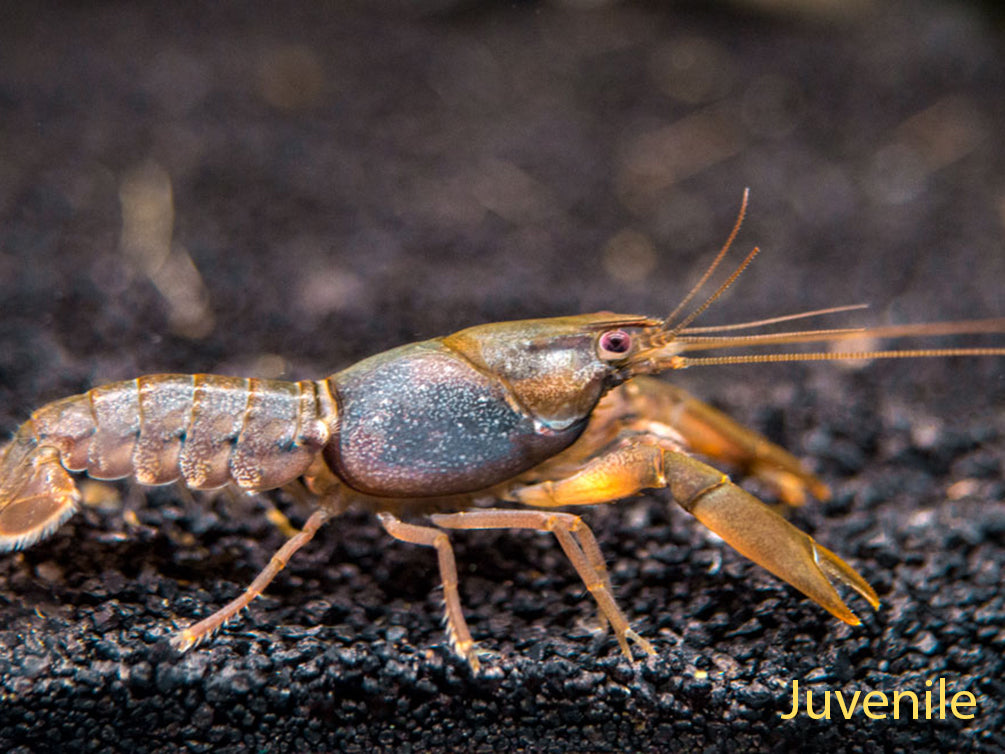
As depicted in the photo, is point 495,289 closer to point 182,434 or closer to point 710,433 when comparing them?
point 710,433

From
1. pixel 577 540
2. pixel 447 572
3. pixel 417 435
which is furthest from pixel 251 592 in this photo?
pixel 577 540

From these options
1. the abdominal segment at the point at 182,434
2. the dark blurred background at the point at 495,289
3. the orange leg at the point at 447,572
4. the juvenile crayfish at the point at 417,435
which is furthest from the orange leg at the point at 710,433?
the abdominal segment at the point at 182,434

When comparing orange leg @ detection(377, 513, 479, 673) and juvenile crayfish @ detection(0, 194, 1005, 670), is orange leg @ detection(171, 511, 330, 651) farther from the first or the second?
orange leg @ detection(377, 513, 479, 673)

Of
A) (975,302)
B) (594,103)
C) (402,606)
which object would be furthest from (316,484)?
(594,103)

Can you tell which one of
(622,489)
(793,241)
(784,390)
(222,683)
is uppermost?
(793,241)

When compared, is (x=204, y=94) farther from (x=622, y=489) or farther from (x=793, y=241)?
(x=622, y=489)

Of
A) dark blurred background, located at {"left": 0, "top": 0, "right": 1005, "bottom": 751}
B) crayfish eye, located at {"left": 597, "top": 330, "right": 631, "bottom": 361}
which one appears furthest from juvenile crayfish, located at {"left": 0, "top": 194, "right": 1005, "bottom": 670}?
dark blurred background, located at {"left": 0, "top": 0, "right": 1005, "bottom": 751}

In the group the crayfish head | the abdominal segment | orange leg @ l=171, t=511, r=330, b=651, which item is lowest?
orange leg @ l=171, t=511, r=330, b=651
